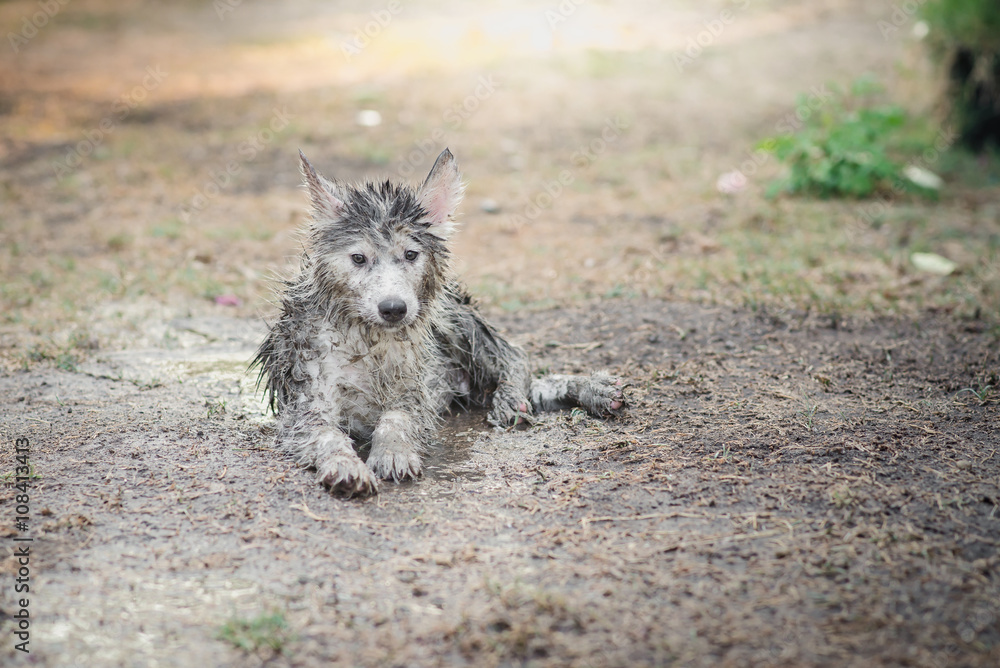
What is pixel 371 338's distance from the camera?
4.90m

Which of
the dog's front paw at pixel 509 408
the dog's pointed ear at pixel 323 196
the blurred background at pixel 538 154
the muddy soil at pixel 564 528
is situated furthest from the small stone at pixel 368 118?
the dog's front paw at pixel 509 408

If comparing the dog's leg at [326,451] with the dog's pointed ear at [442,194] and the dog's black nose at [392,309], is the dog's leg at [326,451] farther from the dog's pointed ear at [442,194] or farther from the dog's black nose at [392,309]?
the dog's pointed ear at [442,194]

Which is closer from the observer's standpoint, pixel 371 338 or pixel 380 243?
pixel 380 243

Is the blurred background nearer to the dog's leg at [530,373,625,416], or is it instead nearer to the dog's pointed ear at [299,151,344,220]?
the dog's pointed ear at [299,151,344,220]

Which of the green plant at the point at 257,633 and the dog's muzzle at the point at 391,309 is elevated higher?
the dog's muzzle at the point at 391,309

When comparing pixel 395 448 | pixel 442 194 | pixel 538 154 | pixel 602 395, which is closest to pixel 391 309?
pixel 395 448

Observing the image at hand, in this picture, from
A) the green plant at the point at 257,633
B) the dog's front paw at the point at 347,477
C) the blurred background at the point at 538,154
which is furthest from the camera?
the blurred background at the point at 538,154

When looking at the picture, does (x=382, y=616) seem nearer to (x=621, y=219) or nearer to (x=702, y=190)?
(x=621, y=219)

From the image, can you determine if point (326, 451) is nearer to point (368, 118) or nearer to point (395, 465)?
point (395, 465)

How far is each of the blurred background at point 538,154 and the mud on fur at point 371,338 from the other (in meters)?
1.16

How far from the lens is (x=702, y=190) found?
34.7 ft

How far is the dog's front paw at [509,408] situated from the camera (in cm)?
528

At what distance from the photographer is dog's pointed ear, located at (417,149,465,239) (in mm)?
4902

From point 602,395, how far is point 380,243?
169 cm
